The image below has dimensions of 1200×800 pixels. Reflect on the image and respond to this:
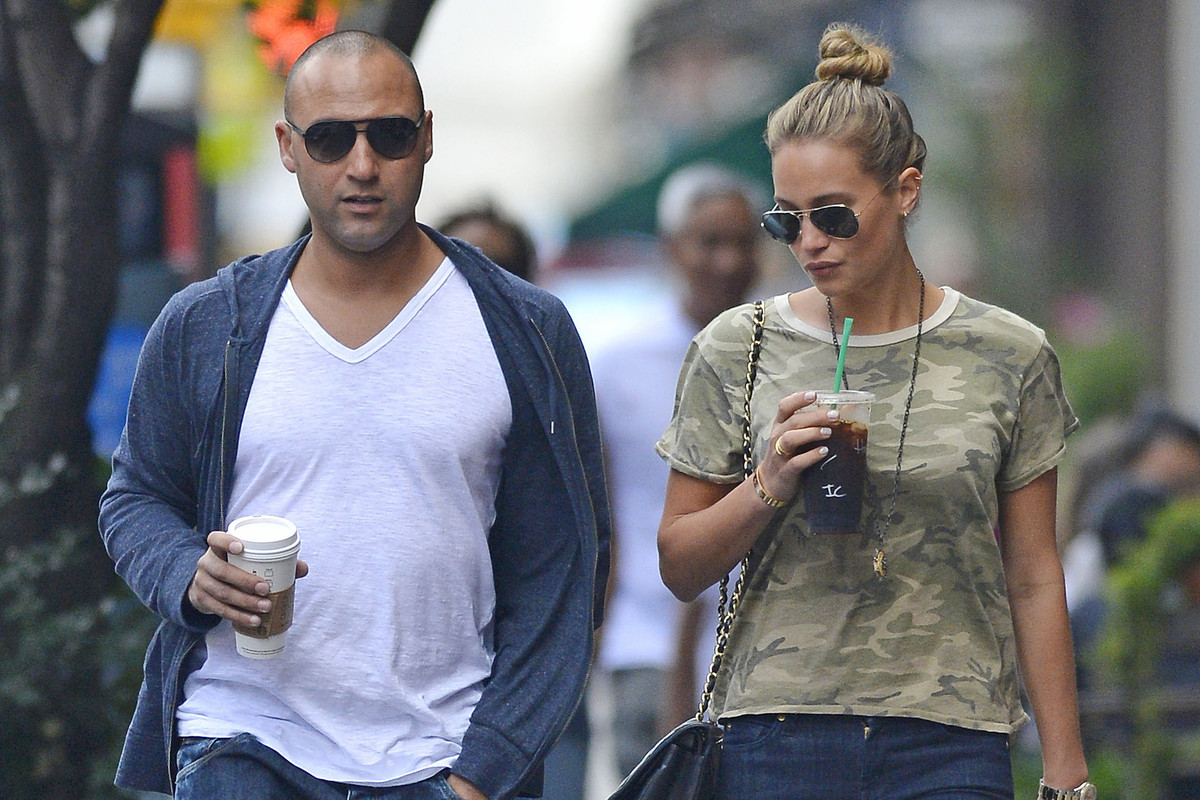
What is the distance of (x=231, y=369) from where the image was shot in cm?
331

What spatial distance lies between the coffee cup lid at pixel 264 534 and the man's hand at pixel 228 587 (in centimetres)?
2

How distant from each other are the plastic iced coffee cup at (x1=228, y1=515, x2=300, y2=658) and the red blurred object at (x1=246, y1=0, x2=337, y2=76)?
225cm

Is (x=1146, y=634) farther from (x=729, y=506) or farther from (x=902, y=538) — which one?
(x=729, y=506)

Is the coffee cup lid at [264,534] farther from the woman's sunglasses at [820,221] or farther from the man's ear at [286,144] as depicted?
the woman's sunglasses at [820,221]

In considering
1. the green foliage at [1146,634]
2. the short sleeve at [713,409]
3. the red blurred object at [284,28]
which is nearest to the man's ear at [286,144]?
the short sleeve at [713,409]

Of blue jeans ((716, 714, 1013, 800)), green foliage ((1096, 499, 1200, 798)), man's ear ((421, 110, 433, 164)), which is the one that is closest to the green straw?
blue jeans ((716, 714, 1013, 800))

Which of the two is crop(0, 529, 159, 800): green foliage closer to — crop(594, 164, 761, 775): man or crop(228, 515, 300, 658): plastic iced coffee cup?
crop(594, 164, 761, 775): man

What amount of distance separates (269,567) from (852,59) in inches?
56.2

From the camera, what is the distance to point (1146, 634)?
6.89 meters

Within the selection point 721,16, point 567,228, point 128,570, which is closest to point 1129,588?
point 128,570

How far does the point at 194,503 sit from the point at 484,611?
56 centimetres

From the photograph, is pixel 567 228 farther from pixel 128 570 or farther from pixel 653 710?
pixel 128 570

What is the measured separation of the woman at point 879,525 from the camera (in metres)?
3.32

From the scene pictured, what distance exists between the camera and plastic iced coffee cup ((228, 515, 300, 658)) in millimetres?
2984
